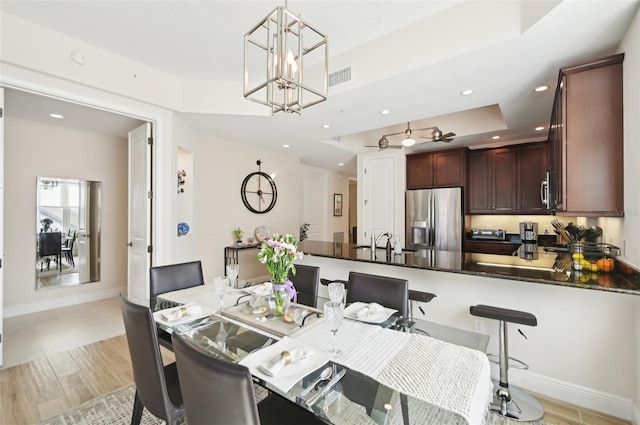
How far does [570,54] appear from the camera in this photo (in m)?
2.20

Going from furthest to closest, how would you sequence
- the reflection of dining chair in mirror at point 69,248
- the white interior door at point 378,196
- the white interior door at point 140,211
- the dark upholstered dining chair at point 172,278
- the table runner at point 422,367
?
the white interior door at point 378,196, the reflection of dining chair in mirror at point 69,248, the white interior door at point 140,211, the dark upholstered dining chair at point 172,278, the table runner at point 422,367

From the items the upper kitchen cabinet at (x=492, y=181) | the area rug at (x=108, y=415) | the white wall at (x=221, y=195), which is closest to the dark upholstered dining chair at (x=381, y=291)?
the area rug at (x=108, y=415)

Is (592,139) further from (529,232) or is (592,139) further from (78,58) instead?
(78,58)

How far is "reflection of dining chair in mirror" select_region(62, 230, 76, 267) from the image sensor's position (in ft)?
14.0

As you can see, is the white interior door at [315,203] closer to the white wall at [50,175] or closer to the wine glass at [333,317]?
the white wall at [50,175]

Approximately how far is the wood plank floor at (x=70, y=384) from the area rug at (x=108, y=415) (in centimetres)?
9

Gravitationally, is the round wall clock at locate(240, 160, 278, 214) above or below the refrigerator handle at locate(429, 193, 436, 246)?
above

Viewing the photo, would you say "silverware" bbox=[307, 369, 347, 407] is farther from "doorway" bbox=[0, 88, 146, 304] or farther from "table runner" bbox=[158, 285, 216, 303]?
"doorway" bbox=[0, 88, 146, 304]

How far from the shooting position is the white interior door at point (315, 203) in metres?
7.12

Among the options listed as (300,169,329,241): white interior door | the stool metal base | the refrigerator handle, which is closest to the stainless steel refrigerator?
the refrigerator handle

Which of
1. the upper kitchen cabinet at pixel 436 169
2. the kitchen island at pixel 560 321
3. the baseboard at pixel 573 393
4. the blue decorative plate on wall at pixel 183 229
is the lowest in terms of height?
the baseboard at pixel 573 393

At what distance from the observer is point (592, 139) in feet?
6.94

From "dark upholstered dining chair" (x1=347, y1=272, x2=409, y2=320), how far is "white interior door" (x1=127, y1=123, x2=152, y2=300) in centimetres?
272

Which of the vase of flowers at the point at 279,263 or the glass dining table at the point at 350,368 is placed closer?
the glass dining table at the point at 350,368
